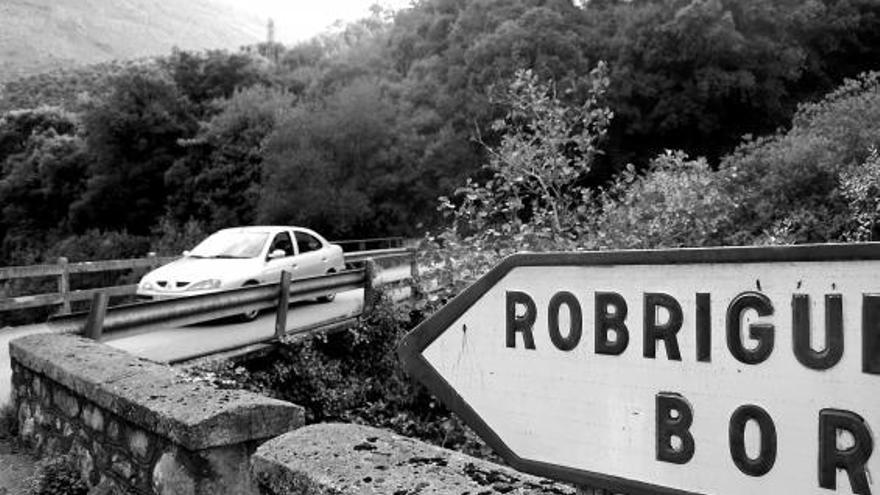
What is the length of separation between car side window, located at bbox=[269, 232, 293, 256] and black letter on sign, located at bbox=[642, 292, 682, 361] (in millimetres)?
10721

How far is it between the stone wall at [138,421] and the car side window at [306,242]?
7326mm

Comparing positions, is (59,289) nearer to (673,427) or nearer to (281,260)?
(281,260)

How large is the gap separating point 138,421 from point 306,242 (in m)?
9.25

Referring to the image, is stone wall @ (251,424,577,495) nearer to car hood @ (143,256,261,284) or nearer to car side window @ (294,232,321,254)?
car hood @ (143,256,261,284)

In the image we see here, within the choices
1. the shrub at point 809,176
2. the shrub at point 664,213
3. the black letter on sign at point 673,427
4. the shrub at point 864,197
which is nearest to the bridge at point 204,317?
the shrub at point 664,213

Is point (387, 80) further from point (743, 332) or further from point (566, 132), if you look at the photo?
point (743, 332)

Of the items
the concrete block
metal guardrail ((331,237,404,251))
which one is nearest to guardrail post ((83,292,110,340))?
the concrete block

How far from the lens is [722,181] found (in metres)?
13.1

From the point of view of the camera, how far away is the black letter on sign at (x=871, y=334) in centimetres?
105

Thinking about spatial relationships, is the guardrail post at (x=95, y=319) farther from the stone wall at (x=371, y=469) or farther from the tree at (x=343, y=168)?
the tree at (x=343, y=168)

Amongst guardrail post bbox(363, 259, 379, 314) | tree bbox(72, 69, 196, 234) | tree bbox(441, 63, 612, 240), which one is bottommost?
guardrail post bbox(363, 259, 379, 314)

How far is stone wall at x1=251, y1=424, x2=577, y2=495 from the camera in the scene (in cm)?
211

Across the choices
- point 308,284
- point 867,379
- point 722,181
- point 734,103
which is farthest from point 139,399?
point 734,103

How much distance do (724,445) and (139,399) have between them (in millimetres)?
3065
